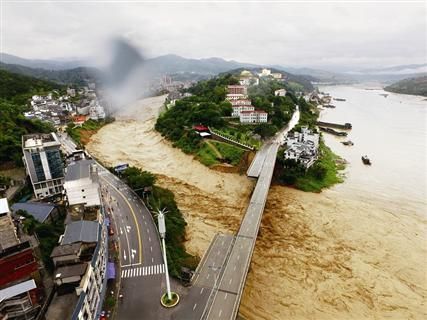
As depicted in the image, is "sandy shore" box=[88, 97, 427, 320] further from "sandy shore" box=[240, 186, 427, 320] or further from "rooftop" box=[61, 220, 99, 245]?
"rooftop" box=[61, 220, 99, 245]

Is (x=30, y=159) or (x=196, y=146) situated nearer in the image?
(x=30, y=159)

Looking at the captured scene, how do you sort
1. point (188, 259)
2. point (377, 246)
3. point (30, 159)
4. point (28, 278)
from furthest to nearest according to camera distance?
1. point (30, 159)
2. point (377, 246)
3. point (188, 259)
4. point (28, 278)

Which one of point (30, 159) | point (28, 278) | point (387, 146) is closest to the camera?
point (28, 278)

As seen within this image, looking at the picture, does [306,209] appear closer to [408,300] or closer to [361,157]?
[408,300]

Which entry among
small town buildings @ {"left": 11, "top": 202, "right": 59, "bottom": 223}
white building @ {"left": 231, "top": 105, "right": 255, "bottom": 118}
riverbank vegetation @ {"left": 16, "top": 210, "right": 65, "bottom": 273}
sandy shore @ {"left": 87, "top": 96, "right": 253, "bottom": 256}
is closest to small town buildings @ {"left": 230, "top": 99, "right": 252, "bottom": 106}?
white building @ {"left": 231, "top": 105, "right": 255, "bottom": 118}

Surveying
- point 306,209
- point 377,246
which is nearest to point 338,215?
point 306,209

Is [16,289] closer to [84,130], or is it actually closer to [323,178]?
[323,178]
